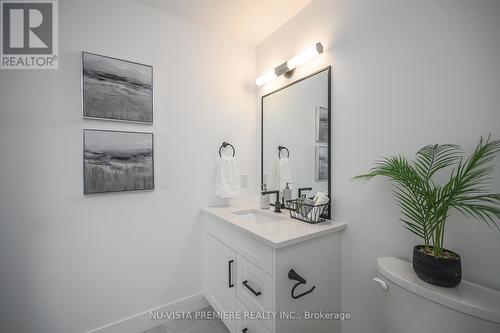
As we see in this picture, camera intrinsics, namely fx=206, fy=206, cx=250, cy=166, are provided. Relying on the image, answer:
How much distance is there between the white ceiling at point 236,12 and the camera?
4.87ft

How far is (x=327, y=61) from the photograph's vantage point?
138cm

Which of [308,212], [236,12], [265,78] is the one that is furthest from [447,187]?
[236,12]

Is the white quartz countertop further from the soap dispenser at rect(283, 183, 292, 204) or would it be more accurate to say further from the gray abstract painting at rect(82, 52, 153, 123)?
the gray abstract painting at rect(82, 52, 153, 123)

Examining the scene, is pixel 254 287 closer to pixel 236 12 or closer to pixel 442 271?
pixel 442 271

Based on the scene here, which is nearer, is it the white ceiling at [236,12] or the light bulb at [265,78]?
the white ceiling at [236,12]

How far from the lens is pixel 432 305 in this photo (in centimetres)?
73

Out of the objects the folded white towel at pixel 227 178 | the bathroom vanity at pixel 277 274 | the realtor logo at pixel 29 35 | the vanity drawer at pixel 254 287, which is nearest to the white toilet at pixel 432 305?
the bathroom vanity at pixel 277 274

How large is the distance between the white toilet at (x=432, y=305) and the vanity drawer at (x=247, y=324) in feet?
1.86

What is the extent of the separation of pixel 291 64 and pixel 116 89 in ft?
4.08

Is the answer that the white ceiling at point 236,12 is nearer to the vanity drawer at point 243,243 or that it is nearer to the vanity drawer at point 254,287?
the vanity drawer at point 243,243

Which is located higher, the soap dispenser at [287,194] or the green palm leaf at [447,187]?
the green palm leaf at [447,187]

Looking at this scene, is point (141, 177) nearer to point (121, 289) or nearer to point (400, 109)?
point (121, 289)

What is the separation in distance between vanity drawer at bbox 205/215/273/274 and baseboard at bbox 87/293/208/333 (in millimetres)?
598

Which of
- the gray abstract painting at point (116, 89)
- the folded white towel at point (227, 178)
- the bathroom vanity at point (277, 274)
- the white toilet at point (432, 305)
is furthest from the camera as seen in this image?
the folded white towel at point (227, 178)
